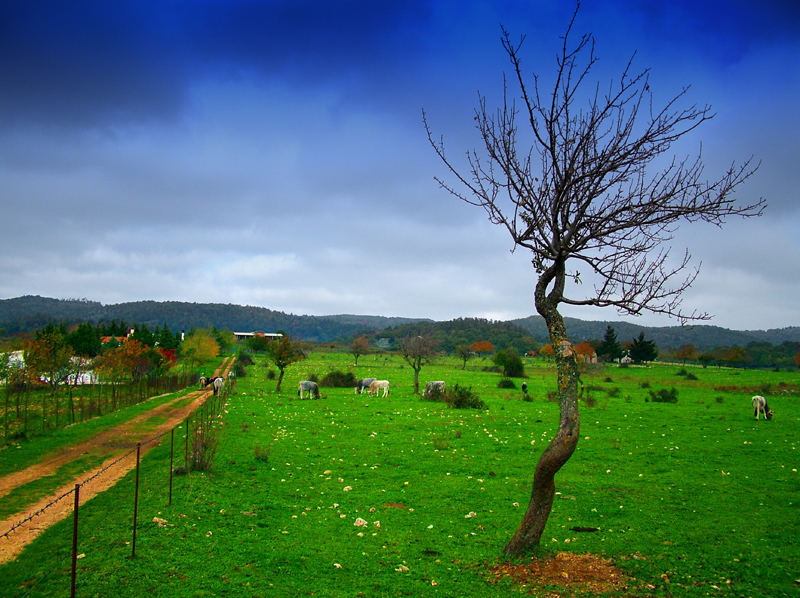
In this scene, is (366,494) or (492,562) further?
(366,494)

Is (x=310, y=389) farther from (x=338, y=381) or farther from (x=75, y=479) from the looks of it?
(x=75, y=479)

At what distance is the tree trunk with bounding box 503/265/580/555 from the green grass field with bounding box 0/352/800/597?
0.66m

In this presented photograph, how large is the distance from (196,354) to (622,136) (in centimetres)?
8538

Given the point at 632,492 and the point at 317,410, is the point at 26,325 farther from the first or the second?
the point at 632,492

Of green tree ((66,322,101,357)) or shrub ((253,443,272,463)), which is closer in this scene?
shrub ((253,443,272,463))

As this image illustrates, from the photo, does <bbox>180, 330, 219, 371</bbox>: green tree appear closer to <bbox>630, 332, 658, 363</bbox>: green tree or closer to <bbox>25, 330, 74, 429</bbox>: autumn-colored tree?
<bbox>25, 330, 74, 429</bbox>: autumn-colored tree

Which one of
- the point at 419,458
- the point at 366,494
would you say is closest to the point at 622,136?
the point at 366,494

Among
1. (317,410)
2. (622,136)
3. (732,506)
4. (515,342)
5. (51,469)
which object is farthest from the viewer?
(515,342)

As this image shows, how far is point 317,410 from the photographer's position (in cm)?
3030

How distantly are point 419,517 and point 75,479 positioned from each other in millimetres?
11763

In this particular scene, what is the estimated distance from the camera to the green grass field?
8.06m

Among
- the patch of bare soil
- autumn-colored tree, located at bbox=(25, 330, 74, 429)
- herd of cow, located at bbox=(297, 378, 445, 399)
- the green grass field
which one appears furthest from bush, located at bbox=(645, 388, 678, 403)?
autumn-colored tree, located at bbox=(25, 330, 74, 429)

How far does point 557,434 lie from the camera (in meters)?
8.02

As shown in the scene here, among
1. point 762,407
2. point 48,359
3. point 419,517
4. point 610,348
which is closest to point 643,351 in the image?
point 610,348
